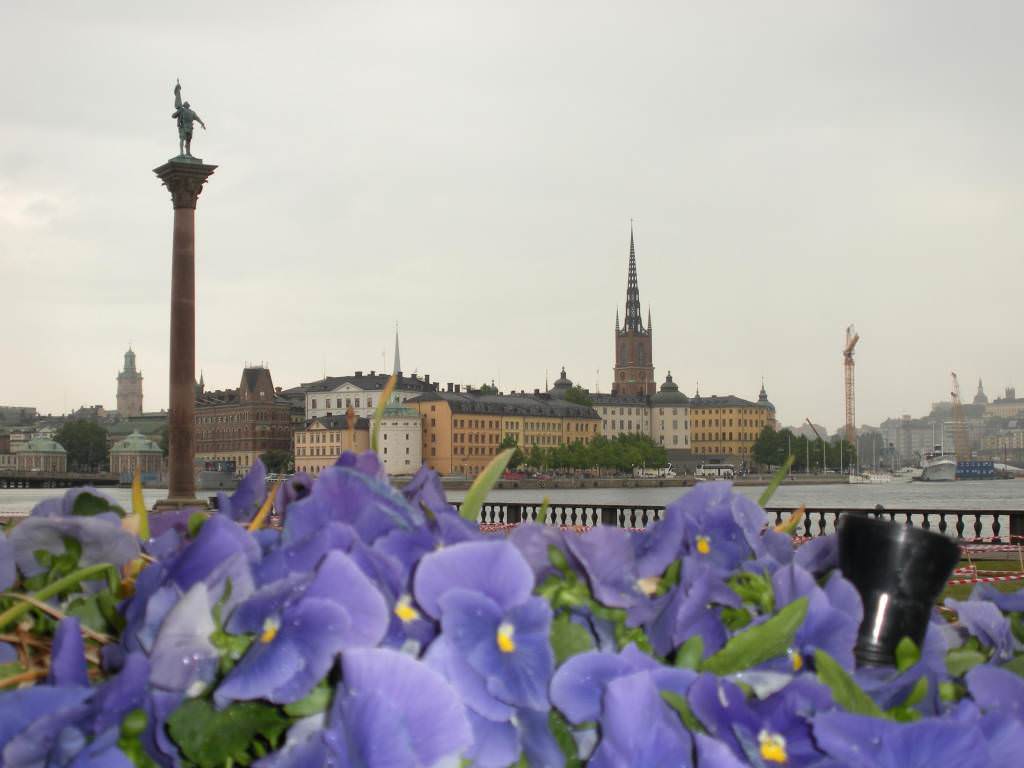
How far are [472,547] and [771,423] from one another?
175 metres

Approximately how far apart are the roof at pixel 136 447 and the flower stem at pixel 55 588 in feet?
502

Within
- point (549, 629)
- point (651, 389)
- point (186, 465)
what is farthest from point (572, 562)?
point (651, 389)

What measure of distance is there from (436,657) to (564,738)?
14 cm

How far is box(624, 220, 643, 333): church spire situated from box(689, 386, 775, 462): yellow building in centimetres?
1440

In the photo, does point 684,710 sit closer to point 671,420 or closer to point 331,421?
point 331,421

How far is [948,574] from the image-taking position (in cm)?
131

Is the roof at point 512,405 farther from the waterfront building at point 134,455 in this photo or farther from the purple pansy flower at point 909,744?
the purple pansy flower at point 909,744

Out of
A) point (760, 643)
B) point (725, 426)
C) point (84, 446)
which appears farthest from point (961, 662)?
point (84, 446)

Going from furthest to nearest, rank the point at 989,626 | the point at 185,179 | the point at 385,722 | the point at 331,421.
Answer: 1. the point at 331,421
2. the point at 185,179
3. the point at 989,626
4. the point at 385,722

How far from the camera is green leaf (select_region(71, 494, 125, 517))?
146 centimetres

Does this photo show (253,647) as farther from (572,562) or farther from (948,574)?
(948,574)

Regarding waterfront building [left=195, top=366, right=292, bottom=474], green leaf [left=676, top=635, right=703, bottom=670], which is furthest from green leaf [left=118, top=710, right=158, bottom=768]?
waterfront building [left=195, top=366, right=292, bottom=474]

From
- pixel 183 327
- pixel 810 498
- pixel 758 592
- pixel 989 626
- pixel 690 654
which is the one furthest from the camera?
pixel 810 498

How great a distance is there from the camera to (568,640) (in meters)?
1.15
